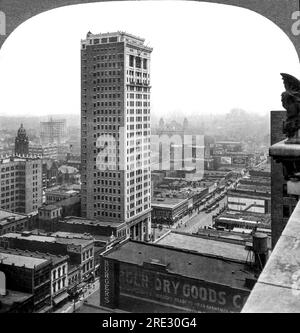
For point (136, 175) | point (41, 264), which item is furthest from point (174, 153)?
point (41, 264)

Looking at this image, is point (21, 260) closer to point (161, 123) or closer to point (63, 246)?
point (63, 246)

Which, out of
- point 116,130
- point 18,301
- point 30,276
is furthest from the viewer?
point 116,130

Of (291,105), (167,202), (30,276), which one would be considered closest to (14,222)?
(30,276)

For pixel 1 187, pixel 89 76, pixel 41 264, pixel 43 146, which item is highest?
pixel 89 76

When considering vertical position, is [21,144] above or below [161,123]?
below

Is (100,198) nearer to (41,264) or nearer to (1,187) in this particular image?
(1,187)

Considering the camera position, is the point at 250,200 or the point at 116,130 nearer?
the point at 116,130

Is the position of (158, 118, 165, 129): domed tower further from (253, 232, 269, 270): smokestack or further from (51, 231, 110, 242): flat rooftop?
(253, 232, 269, 270): smokestack
